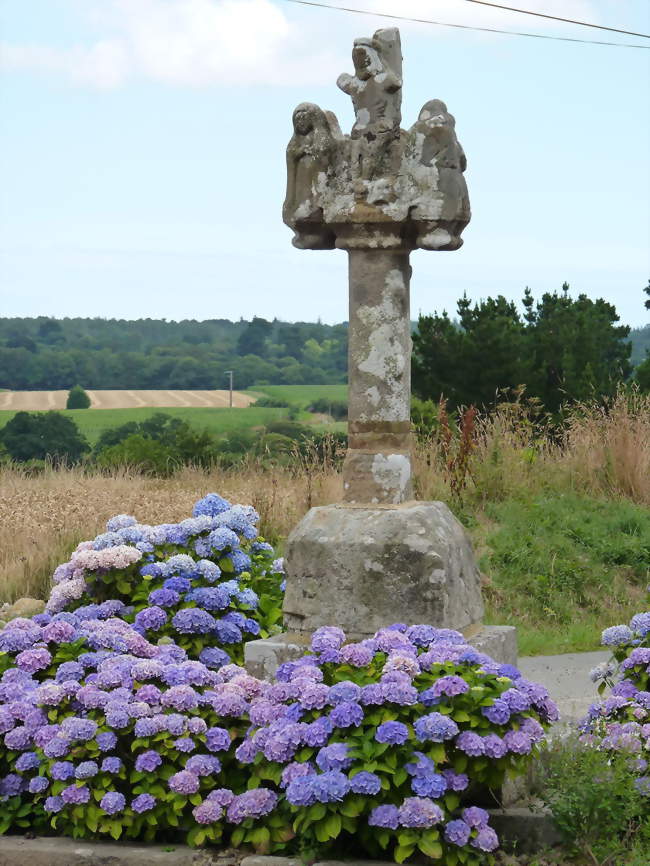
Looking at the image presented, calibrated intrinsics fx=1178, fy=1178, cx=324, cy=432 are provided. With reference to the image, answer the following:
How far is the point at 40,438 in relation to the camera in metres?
27.7

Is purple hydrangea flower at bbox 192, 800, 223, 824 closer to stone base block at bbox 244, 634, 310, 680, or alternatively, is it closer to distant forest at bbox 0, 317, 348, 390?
stone base block at bbox 244, 634, 310, 680

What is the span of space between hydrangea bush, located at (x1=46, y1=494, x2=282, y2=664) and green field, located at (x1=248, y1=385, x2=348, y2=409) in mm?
34450

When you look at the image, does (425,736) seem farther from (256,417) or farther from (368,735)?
(256,417)

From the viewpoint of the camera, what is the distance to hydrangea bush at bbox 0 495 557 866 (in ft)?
14.2

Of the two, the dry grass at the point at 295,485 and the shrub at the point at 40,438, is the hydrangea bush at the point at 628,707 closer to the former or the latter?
the dry grass at the point at 295,485

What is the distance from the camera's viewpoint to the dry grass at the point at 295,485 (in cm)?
1050

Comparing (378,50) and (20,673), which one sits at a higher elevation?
(378,50)

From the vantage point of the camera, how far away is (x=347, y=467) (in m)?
5.84

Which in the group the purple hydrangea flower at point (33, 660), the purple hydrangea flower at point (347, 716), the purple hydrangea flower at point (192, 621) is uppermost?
the purple hydrangea flower at point (347, 716)

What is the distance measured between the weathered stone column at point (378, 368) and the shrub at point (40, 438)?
2047cm

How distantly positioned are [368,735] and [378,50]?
331 centimetres

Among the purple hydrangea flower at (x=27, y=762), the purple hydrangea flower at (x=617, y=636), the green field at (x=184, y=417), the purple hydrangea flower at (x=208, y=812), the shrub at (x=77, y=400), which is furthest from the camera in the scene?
the shrub at (x=77, y=400)

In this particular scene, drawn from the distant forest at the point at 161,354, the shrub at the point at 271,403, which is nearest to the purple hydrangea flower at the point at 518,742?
the shrub at the point at 271,403

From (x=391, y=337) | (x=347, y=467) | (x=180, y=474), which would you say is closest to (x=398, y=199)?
(x=391, y=337)
